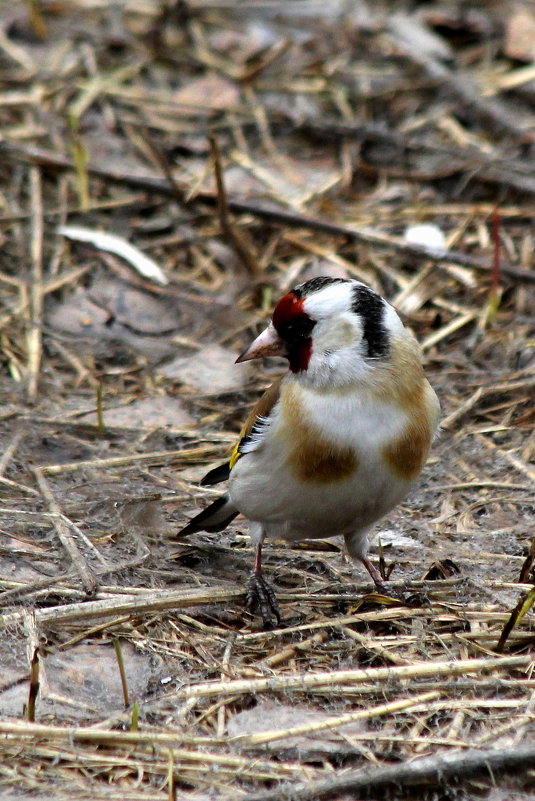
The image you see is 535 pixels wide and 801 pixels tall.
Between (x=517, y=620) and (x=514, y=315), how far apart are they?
2.71 meters

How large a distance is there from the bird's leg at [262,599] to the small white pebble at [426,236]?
2858mm

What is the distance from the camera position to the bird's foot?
369cm

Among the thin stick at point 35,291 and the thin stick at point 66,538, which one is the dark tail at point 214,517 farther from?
the thin stick at point 35,291

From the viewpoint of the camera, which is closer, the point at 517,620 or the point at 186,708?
the point at 186,708

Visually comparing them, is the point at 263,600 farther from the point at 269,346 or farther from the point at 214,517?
the point at 269,346

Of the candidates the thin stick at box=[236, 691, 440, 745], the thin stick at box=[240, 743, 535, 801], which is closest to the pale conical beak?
the thin stick at box=[236, 691, 440, 745]

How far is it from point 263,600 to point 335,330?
902mm

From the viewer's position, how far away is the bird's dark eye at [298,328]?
3768 mm

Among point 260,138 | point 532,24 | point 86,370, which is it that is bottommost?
point 86,370

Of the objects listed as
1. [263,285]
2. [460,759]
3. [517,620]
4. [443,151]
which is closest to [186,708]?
[460,759]

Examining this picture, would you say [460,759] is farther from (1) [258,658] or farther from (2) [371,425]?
(2) [371,425]

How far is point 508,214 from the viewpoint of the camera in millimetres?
6371

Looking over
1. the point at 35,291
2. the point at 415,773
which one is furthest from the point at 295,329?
the point at 35,291

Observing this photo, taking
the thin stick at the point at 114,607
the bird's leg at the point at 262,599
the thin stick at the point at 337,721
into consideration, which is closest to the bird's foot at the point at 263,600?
the bird's leg at the point at 262,599
